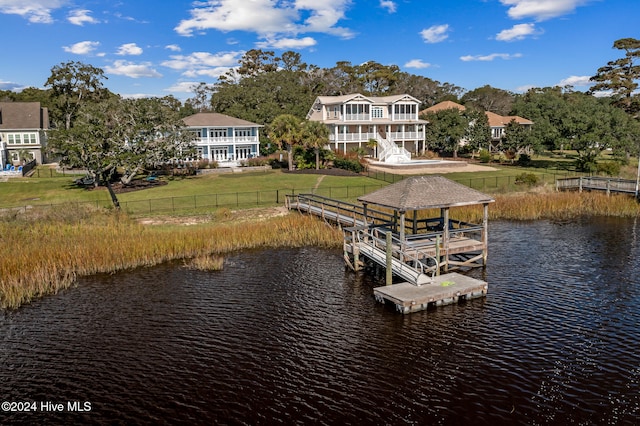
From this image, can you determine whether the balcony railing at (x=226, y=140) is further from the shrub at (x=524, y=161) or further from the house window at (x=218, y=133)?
the shrub at (x=524, y=161)

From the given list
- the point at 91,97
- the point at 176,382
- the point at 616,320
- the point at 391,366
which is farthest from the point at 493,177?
the point at 91,97

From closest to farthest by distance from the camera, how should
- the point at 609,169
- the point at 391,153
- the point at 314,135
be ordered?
the point at 609,169 → the point at 314,135 → the point at 391,153

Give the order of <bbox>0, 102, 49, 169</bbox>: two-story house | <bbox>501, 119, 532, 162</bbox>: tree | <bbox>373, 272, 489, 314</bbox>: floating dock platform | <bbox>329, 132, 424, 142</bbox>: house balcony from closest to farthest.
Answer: <bbox>373, 272, 489, 314</bbox>: floating dock platform < <bbox>501, 119, 532, 162</bbox>: tree < <bbox>329, 132, 424, 142</bbox>: house balcony < <bbox>0, 102, 49, 169</bbox>: two-story house

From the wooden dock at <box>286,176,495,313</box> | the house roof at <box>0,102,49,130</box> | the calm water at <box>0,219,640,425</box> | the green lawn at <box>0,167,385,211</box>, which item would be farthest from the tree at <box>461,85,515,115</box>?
the calm water at <box>0,219,640,425</box>

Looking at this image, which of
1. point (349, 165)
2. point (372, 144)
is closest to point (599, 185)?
point (349, 165)

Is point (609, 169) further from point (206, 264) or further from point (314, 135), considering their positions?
point (206, 264)

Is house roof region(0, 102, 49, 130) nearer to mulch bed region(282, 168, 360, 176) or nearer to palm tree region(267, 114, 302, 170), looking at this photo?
palm tree region(267, 114, 302, 170)
